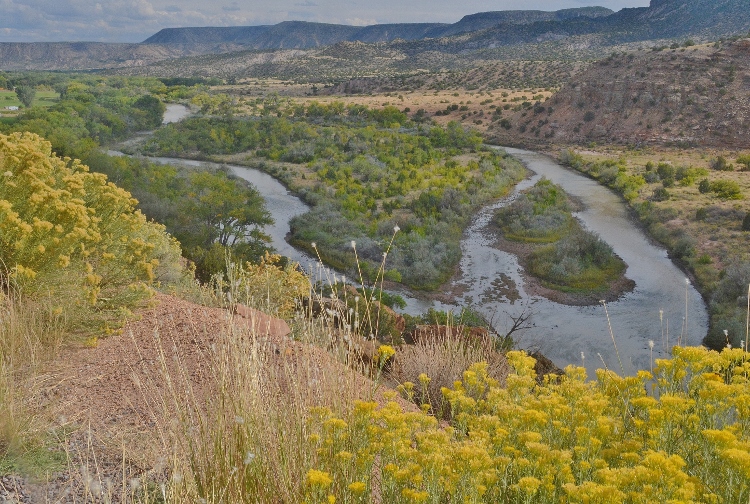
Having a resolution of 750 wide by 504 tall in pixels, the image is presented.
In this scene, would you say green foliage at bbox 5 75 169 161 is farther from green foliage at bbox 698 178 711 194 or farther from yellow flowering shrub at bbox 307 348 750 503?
green foliage at bbox 698 178 711 194

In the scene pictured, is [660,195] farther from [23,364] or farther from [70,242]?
[23,364]

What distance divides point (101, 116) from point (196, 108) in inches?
640

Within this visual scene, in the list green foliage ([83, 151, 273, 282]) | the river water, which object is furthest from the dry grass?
green foliage ([83, 151, 273, 282])

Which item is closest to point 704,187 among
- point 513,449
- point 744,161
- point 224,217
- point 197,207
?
point 744,161

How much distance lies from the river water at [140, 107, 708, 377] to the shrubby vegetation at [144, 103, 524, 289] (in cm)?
91

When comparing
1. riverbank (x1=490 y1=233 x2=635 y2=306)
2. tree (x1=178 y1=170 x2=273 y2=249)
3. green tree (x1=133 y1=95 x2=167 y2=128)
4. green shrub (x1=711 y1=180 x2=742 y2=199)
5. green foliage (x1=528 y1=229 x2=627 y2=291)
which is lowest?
riverbank (x1=490 y1=233 x2=635 y2=306)

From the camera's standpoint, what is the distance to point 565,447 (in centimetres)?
256

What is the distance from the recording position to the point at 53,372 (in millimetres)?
3979

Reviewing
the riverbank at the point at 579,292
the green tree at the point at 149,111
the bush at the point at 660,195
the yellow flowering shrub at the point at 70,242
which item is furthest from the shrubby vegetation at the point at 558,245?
the green tree at the point at 149,111

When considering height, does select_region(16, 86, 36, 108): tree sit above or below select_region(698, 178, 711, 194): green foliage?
above

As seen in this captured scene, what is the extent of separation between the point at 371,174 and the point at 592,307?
16.3 m

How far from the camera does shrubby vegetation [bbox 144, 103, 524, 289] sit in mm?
19172

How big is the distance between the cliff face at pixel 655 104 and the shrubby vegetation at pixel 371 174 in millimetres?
8234

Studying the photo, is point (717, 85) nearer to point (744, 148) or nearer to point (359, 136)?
point (744, 148)
